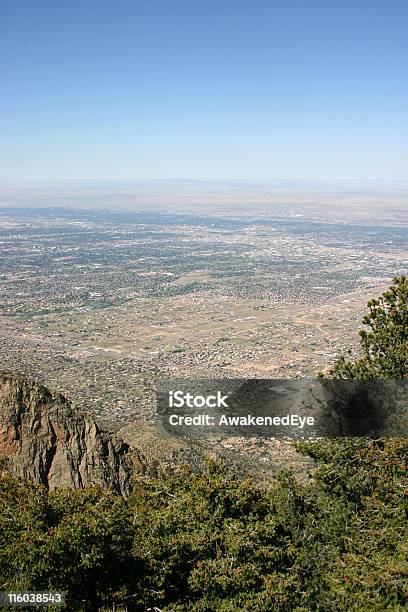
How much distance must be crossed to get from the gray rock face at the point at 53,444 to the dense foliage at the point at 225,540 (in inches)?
205

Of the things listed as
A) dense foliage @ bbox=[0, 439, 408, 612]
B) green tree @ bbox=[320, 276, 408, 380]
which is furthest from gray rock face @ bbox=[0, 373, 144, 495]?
green tree @ bbox=[320, 276, 408, 380]

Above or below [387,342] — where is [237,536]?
below

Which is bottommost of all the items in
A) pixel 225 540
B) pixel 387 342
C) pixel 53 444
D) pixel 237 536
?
pixel 53 444

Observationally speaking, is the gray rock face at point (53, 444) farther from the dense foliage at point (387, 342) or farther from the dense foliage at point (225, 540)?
the dense foliage at point (387, 342)

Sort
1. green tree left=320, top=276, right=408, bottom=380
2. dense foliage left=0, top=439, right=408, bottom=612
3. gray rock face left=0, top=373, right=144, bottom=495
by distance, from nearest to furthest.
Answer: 1. dense foliage left=0, top=439, right=408, bottom=612
2. green tree left=320, top=276, right=408, bottom=380
3. gray rock face left=0, top=373, right=144, bottom=495

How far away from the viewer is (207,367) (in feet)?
170

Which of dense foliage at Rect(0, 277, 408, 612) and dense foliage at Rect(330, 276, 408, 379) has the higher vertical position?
dense foliage at Rect(330, 276, 408, 379)

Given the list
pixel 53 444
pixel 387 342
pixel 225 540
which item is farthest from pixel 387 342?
pixel 53 444

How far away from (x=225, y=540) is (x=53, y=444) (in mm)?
9409

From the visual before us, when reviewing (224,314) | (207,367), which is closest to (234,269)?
(224,314)

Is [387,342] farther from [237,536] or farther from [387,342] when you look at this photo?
[237,536]

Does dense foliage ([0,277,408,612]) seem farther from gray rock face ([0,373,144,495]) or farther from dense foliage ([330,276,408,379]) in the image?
gray rock face ([0,373,144,495])

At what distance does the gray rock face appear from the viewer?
19.5 meters

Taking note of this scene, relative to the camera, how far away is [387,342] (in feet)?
53.6
